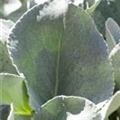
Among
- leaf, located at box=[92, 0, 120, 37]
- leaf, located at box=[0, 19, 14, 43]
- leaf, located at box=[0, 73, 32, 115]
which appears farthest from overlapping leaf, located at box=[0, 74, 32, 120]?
leaf, located at box=[92, 0, 120, 37]

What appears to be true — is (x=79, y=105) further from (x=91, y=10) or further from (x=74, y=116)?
(x=91, y=10)

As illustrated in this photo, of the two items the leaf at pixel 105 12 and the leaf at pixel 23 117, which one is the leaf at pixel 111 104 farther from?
the leaf at pixel 105 12

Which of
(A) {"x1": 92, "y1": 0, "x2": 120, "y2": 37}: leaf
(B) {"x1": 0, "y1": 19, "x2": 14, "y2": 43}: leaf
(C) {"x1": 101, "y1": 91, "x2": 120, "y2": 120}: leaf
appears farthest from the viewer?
(A) {"x1": 92, "y1": 0, "x2": 120, "y2": 37}: leaf

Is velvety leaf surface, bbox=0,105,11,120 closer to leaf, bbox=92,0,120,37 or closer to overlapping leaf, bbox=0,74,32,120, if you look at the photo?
overlapping leaf, bbox=0,74,32,120

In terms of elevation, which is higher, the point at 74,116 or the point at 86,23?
the point at 86,23

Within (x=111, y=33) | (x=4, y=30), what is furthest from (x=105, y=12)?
(x=4, y=30)

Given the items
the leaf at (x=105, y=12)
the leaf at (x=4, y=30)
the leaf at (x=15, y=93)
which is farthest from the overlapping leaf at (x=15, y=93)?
the leaf at (x=105, y=12)

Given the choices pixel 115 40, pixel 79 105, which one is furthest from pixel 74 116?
pixel 115 40
